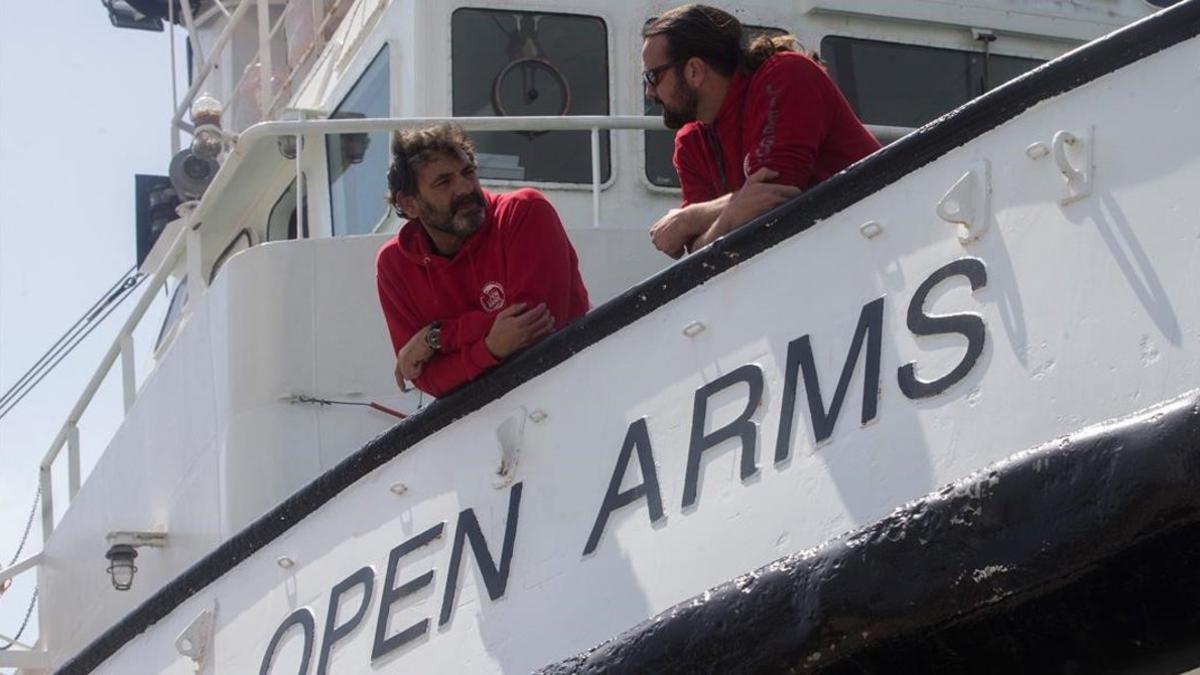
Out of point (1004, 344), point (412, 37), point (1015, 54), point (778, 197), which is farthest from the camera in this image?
point (1015, 54)

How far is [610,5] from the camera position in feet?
25.8

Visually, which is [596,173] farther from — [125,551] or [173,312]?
[173,312]

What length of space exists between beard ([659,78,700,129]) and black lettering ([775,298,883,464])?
910 mm

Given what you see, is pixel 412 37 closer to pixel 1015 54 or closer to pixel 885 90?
pixel 885 90

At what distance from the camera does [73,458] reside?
358 inches

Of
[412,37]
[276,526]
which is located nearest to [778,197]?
[276,526]

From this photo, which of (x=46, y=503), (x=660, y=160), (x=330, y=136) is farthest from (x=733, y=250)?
(x=46, y=503)

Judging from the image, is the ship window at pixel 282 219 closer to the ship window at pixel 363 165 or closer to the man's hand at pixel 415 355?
the ship window at pixel 363 165

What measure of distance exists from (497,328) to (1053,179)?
4.63 feet

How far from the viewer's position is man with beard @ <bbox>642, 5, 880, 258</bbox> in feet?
15.7

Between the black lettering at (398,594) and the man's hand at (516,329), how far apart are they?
16.7 inches

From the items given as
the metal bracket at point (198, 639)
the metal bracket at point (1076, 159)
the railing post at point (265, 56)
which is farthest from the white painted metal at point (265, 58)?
the metal bracket at point (1076, 159)

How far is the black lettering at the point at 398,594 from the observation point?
495 cm

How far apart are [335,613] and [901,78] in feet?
12.4
